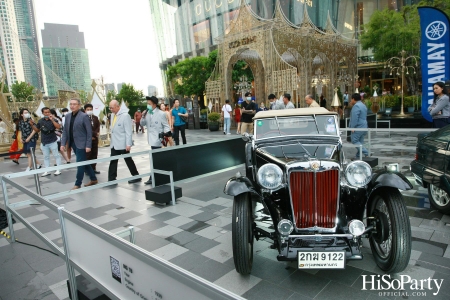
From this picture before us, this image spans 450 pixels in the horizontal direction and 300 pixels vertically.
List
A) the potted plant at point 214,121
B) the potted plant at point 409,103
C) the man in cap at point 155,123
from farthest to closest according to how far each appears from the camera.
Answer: the potted plant at point 409,103
the potted plant at point 214,121
the man in cap at point 155,123

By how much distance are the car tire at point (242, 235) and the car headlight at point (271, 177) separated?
0.87 feet

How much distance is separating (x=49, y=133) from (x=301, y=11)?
38818 millimetres

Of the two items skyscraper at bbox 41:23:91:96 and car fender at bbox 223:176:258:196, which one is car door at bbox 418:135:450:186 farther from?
skyscraper at bbox 41:23:91:96

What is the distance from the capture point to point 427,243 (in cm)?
373

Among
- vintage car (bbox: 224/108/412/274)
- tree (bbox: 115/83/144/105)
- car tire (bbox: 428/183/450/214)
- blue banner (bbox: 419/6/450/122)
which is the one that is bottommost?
car tire (bbox: 428/183/450/214)

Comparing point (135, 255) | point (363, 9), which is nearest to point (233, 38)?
point (135, 255)

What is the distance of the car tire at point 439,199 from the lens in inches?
178

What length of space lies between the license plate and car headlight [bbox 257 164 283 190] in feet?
2.28

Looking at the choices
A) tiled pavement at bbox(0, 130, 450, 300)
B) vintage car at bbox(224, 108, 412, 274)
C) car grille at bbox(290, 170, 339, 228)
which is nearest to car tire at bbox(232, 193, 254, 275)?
vintage car at bbox(224, 108, 412, 274)

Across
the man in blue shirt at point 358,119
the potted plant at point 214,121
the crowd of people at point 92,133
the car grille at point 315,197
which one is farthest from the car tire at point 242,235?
the potted plant at point 214,121

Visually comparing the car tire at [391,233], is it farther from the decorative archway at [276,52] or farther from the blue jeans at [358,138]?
the decorative archway at [276,52]

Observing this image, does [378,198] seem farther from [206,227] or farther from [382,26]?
[382,26]

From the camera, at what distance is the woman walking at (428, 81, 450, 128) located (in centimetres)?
652

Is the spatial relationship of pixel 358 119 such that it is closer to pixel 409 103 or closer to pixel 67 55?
pixel 409 103
